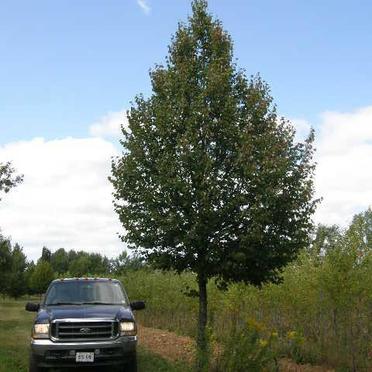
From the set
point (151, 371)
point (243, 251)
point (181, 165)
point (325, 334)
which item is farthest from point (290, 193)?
point (325, 334)

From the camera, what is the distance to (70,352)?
32.2 ft

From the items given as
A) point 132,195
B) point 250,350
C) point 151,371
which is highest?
point 132,195

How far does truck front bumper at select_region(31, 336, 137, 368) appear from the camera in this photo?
9805 millimetres

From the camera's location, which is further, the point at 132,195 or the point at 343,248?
the point at 343,248

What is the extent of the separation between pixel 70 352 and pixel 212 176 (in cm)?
442

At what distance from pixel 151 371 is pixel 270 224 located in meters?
3.93

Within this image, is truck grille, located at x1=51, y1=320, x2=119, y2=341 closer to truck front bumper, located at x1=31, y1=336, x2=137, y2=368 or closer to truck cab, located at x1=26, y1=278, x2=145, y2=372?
truck cab, located at x1=26, y1=278, x2=145, y2=372

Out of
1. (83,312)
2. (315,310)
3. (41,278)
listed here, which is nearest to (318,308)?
(315,310)

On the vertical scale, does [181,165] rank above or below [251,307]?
above

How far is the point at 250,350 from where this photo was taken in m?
8.73

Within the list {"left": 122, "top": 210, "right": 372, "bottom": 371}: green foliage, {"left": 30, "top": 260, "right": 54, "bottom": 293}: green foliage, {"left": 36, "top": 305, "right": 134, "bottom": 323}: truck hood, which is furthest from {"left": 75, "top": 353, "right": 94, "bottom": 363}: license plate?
{"left": 30, "top": 260, "right": 54, "bottom": 293}: green foliage

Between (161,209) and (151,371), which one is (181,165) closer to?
(161,209)

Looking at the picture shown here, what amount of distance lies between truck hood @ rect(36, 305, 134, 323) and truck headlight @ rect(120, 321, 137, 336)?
10 cm

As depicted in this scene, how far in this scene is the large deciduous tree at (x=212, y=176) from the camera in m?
11.4
